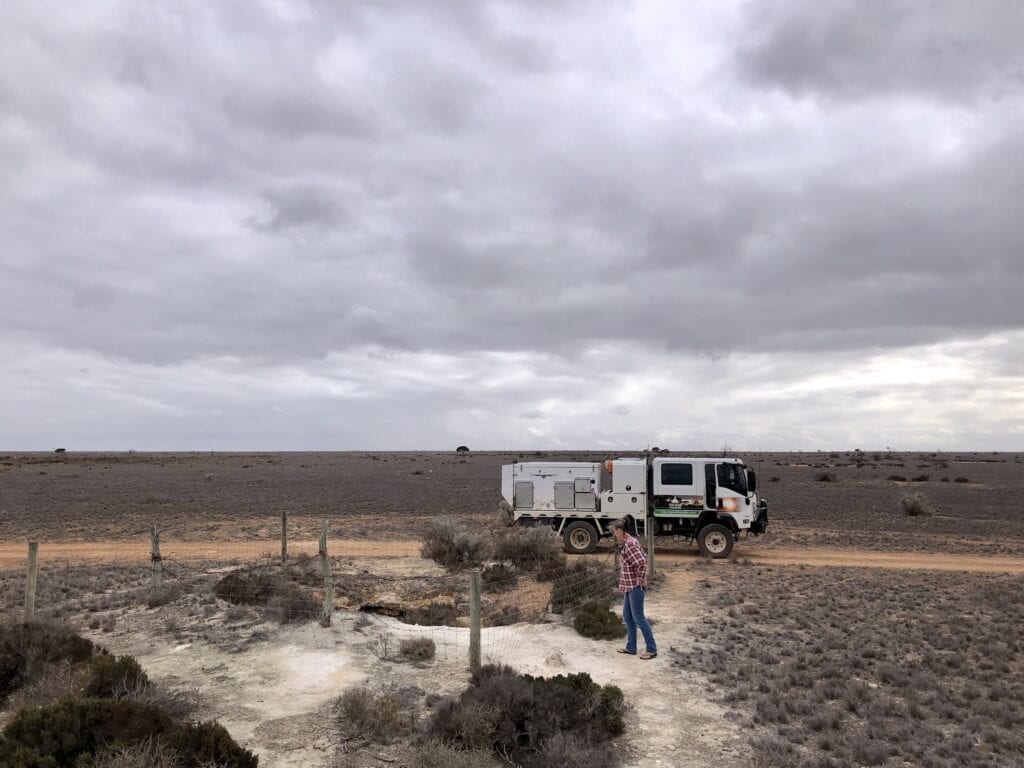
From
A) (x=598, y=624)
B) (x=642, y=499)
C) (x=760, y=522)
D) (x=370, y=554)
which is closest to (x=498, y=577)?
(x=598, y=624)

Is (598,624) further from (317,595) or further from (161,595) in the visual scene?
(161,595)

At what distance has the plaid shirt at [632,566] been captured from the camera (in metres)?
10.3

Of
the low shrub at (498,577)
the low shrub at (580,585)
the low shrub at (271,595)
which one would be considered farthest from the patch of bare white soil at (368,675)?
the low shrub at (498,577)

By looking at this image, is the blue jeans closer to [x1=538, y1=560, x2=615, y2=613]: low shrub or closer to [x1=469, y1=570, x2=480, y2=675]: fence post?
[x1=538, y1=560, x2=615, y2=613]: low shrub

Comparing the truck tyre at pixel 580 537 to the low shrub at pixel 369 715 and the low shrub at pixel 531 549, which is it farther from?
the low shrub at pixel 369 715

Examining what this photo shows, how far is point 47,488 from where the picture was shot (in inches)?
1924

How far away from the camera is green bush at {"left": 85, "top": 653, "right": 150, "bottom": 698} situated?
7879 millimetres

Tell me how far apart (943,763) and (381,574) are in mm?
13265

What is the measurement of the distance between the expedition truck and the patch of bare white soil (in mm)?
8819

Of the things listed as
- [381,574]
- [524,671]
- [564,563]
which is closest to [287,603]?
[524,671]

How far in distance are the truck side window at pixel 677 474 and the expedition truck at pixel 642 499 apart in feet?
0.10

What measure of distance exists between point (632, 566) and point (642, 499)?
11140 millimetres

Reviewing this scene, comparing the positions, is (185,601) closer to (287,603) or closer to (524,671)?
(287,603)

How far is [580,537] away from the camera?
21562mm
